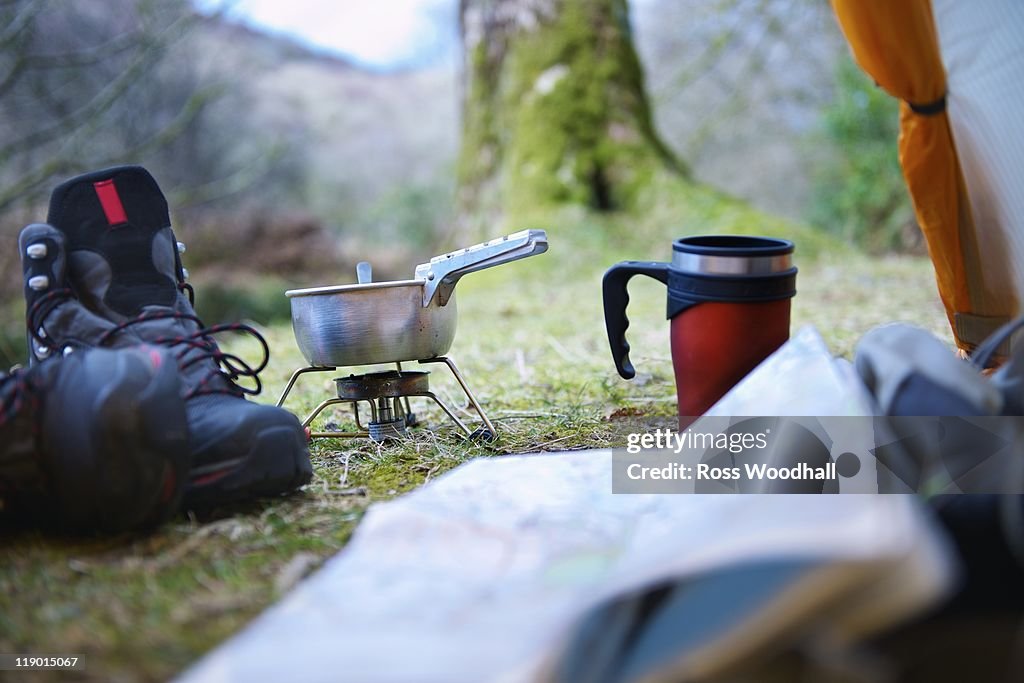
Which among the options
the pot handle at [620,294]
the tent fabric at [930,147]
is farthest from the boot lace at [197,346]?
the tent fabric at [930,147]

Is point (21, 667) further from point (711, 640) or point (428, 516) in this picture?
point (711, 640)

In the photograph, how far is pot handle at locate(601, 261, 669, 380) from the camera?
1421 mm

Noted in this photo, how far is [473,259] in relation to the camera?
1421 millimetres

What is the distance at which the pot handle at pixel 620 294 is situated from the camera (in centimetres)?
142

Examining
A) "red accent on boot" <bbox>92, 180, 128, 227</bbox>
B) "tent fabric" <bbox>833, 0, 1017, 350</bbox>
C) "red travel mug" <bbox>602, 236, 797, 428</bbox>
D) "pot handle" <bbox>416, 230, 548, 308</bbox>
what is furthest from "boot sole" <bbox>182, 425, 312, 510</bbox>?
"tent fabric" <bbox>833, 0, 1017, 350</bbox>

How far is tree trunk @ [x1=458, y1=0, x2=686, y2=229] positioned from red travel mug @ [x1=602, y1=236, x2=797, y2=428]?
3573 mm

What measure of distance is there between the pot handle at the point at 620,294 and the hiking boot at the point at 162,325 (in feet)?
2.02

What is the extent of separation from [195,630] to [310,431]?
0.94 meters

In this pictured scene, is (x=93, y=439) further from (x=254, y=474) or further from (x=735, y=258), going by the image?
(x=735, y=258)

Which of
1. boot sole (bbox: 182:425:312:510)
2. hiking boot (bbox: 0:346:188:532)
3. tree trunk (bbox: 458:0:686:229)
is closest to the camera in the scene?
hiking boot (bbox: 0:346:188:532)

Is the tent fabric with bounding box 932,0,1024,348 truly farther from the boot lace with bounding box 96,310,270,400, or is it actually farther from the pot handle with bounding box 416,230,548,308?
the boot lace with bounding box 96,310,270,400

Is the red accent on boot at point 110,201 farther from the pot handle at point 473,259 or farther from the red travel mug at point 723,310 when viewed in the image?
the red travel mug at point 723,310

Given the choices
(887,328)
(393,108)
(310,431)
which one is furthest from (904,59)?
(393,108)

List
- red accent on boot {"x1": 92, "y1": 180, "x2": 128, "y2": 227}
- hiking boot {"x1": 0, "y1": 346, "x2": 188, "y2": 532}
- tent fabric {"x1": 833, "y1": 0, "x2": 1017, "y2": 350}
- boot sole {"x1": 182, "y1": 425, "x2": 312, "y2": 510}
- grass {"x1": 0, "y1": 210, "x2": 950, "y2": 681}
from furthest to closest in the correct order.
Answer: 1. tent fabric {"x1": 833, "y1": 0, "x2": 1017, "y2": 350}
2. red accent on boot {"x1": 92, "y1": 180, "x2": 128, "y2": 227}
3. boot sole {"x1": 182, "y1": 425, "x2": 312, "y2": 510}
4. hiking boot {"x1": 0, "y1": 346, "x2": 188, "y2": 532}
5. grass {"x1": 0, "y1": 210, "x2": 950, "y2": 681}
